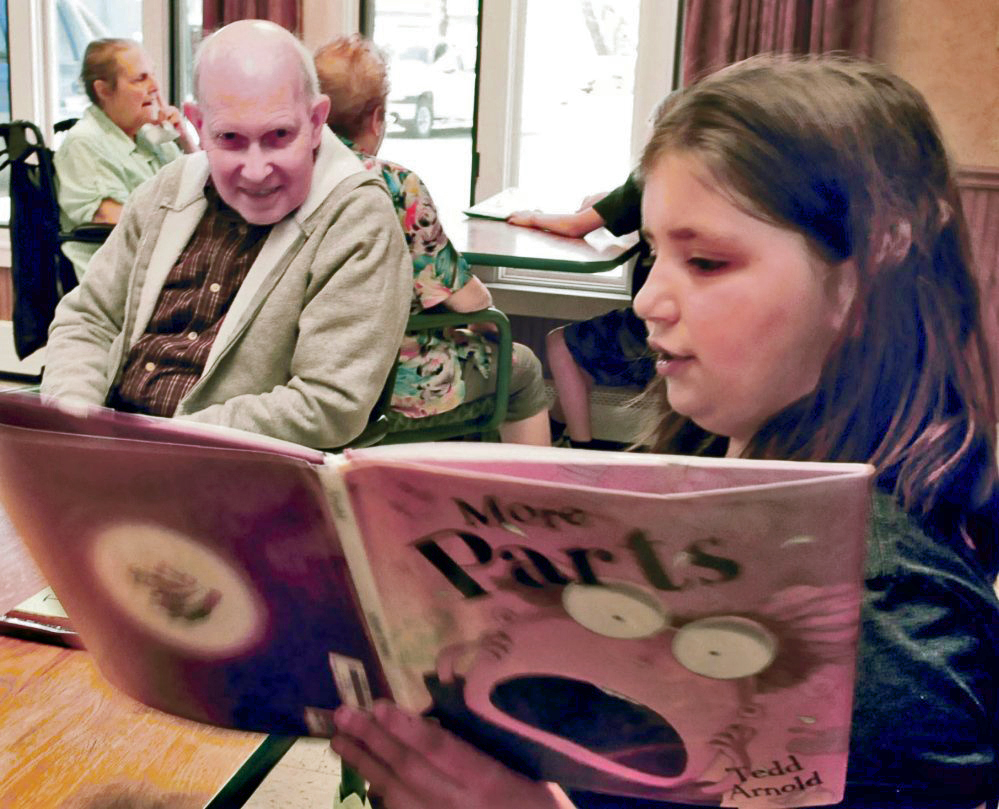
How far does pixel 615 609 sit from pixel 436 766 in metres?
0.19

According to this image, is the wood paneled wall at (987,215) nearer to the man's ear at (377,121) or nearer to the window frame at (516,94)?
the window frame at (516,94)

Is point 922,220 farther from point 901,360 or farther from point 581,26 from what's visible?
point 581,26

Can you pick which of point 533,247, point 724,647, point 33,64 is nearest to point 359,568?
point 724,647

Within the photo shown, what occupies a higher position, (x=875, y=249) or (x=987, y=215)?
(x=875, y=249)

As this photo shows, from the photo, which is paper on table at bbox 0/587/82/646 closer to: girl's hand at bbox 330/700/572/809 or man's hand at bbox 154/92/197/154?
girl's hand at bbox 330/700/572/809

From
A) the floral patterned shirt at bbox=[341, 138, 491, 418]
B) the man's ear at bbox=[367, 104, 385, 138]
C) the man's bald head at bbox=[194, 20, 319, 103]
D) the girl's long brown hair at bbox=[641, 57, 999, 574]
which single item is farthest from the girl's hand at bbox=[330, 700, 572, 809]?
the man's ear at bbox=[367, 104, 385, 138]

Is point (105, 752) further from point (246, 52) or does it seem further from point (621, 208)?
point (621, 208)

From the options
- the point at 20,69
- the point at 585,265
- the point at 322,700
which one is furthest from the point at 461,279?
the point at 20,69

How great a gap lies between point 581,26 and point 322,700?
3.77 m

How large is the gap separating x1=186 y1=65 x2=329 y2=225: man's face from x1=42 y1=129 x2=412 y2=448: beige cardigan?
0.04 meters

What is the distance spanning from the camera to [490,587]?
0.54m

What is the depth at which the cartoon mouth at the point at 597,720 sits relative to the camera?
57 centimetres

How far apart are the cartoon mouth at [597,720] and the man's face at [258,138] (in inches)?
48.7

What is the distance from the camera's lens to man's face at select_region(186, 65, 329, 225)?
65.1 inches
